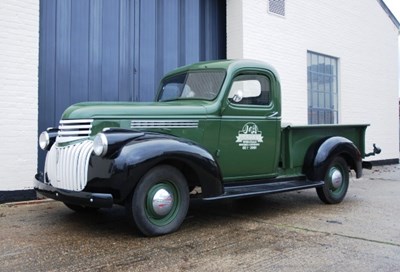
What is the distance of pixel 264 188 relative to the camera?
539cm

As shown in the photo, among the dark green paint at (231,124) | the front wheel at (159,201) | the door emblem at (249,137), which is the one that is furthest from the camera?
the door emblem at (249,137)

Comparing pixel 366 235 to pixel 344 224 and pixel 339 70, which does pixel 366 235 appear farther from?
pixel 339 70

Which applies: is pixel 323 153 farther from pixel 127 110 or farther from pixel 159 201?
pixel 127 110

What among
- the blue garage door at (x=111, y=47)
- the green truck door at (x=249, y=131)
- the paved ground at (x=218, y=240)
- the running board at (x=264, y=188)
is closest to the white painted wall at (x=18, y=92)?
the blue garage door at (x=111, y=47)

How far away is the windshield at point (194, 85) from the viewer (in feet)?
17.6

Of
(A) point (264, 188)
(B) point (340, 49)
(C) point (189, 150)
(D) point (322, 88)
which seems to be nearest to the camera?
(C) point (189, 150)

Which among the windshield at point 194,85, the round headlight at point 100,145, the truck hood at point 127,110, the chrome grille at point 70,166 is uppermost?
the windshield at point 194,85

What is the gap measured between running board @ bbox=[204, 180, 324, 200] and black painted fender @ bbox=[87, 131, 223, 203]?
0.46 meters

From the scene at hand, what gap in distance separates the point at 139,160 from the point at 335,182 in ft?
11.4

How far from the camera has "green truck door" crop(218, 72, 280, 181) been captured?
5230 millimetres

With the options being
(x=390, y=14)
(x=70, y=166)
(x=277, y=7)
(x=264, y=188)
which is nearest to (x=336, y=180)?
(x=264, y=188)

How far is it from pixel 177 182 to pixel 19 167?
3015 millimetres

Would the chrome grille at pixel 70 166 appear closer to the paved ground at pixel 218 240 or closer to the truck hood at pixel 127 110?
the truck hood at pixel 127 110

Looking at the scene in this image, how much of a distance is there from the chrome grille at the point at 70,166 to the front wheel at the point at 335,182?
357cm
